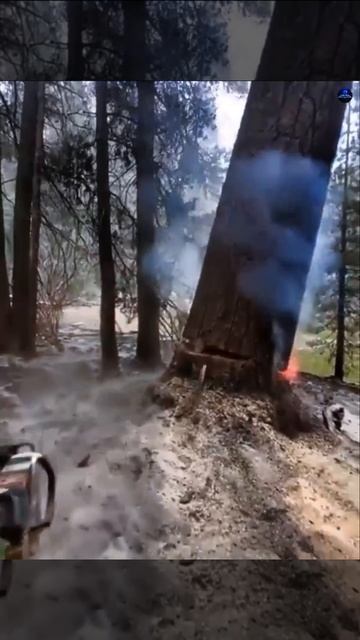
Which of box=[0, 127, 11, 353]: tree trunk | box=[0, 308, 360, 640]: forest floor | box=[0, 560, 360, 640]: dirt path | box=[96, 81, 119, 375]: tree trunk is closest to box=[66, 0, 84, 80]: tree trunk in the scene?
box=[96, 81, 119, 375]: tree trunk

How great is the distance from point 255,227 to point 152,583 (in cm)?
64

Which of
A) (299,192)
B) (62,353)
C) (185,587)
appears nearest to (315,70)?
(299,192)

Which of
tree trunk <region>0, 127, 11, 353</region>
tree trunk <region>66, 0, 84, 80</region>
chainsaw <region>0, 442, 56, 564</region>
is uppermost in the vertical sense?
tree trunk <region>66, 0, 84, 80</region>

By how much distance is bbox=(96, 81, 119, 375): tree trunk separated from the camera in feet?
3.19

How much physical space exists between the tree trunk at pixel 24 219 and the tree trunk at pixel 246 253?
28 centimetres

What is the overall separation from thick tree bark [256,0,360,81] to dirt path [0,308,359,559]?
53 cm

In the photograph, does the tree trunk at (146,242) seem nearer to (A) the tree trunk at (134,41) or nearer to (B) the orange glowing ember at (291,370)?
(A) the tree trunk at (134,41)

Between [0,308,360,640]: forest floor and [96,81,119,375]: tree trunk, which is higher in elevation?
[96,81,119,375]: tree trunk

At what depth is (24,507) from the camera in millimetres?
961

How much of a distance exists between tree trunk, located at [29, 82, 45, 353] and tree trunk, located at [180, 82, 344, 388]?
0.27m

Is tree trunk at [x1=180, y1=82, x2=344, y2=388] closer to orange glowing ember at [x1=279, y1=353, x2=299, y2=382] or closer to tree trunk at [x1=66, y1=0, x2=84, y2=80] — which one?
orange glowing ember at [x1=279, y1=353, x2=299, y2=382]

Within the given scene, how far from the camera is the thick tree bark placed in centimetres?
92

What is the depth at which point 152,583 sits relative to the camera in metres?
0.97

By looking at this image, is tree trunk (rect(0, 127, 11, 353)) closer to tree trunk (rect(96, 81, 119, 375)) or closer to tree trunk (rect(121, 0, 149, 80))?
tree trunk (rect(96, 81, 119, 375))
